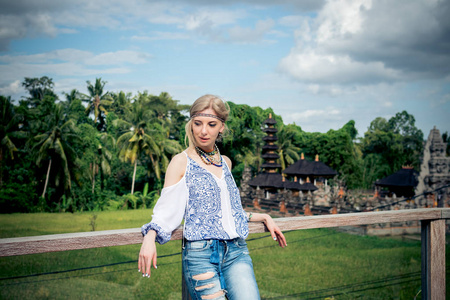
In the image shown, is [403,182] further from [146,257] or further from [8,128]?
[8,128]

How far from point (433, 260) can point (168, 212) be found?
1750 mm

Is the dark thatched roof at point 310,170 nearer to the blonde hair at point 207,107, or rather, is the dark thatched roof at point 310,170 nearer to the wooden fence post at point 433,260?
the wooden fence post at point 433,260

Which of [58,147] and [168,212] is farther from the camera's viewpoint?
[58,147]

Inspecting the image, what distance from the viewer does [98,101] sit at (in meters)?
35.0

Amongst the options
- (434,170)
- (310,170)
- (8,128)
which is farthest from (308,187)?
(8,128)

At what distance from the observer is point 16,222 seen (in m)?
18.9

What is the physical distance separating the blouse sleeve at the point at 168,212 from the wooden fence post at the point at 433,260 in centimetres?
164

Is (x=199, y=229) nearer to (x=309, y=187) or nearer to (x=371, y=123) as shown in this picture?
(x=309, y=187)

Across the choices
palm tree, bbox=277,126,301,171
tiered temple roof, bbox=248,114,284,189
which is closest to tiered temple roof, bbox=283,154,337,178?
tiered temple roof, bbox=248,114,284,189

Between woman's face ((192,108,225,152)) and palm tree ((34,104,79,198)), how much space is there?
76.2 ft

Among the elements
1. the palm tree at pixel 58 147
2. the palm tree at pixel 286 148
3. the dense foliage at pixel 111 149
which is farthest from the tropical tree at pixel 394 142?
the palm tree at pixel 58 147

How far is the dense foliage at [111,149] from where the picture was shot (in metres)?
23.8

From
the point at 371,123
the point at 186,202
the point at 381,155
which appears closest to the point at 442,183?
the point at 186,202

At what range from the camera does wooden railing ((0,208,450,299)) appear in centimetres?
129
